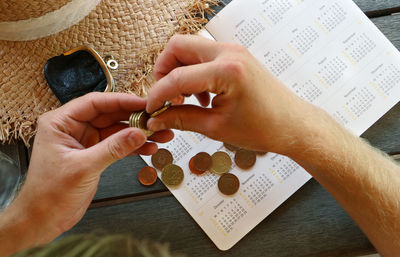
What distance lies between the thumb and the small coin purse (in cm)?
21

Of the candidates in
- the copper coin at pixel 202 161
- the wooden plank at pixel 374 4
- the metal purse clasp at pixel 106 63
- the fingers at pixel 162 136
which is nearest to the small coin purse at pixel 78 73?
the metal purse clasp at pixel 106 63

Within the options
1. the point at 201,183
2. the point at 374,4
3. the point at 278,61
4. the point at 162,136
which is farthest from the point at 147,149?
the point at 374,4

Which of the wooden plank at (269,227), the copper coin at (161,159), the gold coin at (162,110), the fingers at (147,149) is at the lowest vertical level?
the wooden plank at (269,227)

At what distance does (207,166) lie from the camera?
84cm

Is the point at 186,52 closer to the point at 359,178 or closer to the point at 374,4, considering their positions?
the point at 359,178

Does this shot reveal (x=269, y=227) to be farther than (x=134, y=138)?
Yes

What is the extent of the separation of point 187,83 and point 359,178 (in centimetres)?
39

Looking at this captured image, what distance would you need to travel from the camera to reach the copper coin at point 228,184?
2.74 ft

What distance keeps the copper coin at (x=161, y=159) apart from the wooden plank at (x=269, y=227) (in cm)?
7

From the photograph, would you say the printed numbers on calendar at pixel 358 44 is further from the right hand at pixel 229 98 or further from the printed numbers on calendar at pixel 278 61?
the right hand at pixel 229 98

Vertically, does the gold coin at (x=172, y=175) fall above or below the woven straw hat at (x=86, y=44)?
below

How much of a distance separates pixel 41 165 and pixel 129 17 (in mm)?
361

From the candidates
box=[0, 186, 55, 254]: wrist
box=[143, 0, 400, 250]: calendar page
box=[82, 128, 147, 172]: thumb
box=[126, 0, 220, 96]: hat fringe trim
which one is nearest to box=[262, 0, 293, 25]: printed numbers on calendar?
box=[143, 0, 400, 250]: calendar page

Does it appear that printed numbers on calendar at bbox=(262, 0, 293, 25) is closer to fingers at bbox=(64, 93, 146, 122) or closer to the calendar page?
the calendar page
